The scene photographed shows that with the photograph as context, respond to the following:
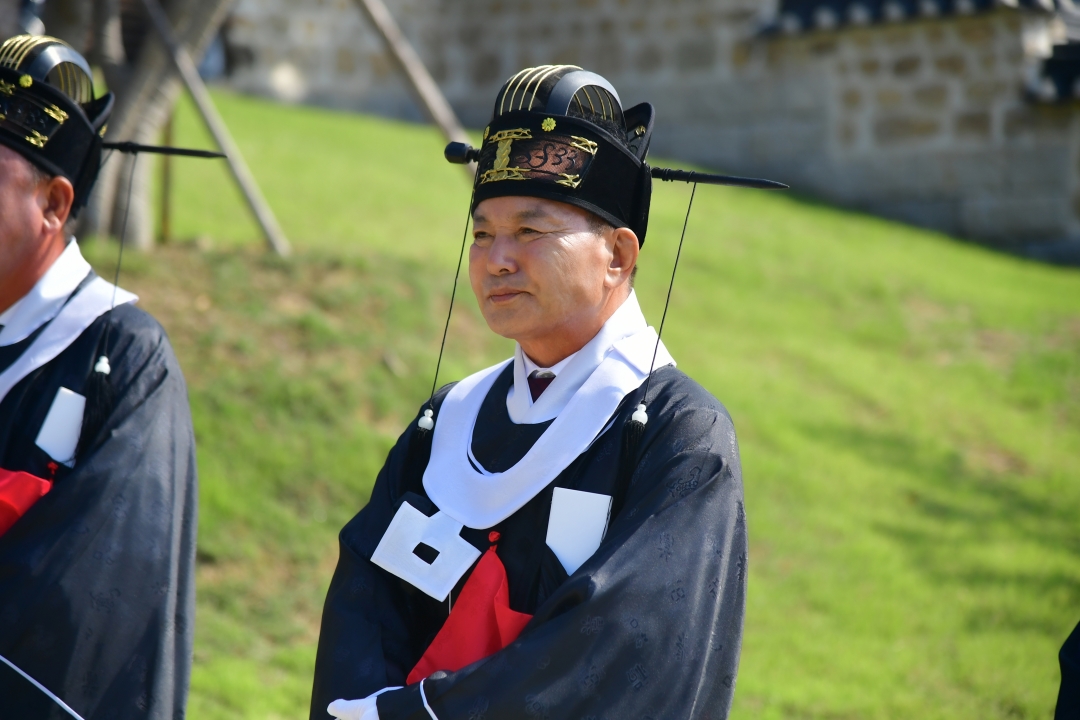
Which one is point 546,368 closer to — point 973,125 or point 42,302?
point 42,302

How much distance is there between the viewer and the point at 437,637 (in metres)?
2.20

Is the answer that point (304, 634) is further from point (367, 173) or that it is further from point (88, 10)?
point (367, 173)

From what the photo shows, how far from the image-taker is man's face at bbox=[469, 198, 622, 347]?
2.24m

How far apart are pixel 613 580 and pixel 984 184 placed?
992cm

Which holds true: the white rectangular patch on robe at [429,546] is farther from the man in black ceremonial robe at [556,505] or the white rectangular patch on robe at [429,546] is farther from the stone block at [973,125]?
the stone block at [973,125]

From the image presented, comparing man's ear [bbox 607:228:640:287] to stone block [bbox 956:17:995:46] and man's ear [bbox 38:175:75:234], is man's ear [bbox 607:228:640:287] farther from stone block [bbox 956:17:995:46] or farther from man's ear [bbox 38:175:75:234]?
stone block [bbox 956:17:995:46]

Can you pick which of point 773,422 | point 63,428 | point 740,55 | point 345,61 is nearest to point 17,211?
point 63,428

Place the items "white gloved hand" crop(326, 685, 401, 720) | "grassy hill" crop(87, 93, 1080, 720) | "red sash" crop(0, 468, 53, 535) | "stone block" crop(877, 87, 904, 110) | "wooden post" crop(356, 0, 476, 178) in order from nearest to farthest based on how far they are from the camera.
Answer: "white gloved hand" crop(326, 685, 401, 720) → "red sash" crop(0, 468, 53, 535) → "grassy hill" crop(87, 93, 1080, 720) → "wooden post" crop(356, 0, 476, 178) → "stone block" crop(877, 87, 904, 110)

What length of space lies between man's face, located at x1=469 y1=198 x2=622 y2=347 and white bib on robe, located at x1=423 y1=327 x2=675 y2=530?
0.15 meters

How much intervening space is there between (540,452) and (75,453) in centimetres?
124

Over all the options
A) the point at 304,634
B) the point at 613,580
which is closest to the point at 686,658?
the point at 613,580

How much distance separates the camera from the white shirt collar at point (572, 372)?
2338 millimetres

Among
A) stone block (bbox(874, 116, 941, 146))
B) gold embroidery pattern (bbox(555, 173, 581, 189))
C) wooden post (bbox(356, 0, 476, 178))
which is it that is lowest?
gold embroidery pattern (bbox(555, 173, 581, 189))

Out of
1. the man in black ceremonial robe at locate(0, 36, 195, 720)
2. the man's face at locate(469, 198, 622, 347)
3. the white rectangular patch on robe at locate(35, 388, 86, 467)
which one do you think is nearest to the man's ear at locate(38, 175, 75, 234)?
the man in black ceremonial robe at locate(0, 36, 195, 720)
